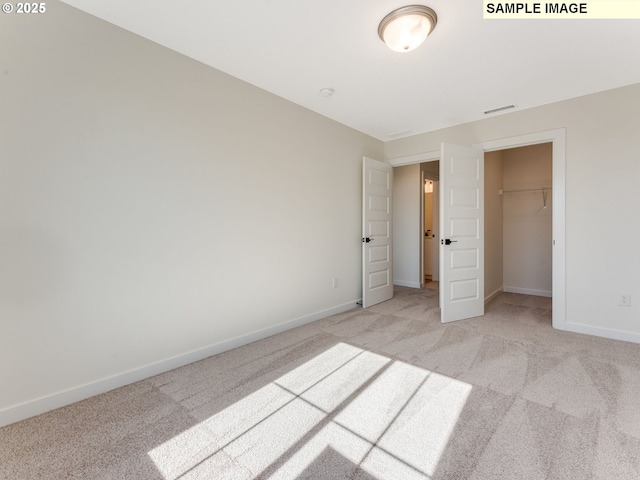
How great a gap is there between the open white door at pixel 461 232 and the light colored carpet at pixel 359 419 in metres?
0.91

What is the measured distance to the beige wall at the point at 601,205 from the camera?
290cm

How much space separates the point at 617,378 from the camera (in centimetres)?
216

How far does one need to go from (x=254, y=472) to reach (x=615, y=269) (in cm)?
387

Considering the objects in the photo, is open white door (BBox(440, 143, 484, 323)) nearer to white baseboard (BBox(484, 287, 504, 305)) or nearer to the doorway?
white baseboard (BBox(484, 287, 504, 305))

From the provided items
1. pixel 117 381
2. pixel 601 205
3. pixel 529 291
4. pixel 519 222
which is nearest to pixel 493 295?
pixel 529 291

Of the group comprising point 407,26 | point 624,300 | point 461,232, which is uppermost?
point 407,26

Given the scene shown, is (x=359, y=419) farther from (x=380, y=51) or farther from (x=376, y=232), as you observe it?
(x=376, y=232)

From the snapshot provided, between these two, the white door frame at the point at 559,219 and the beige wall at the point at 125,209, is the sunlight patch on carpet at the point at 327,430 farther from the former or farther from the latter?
the white door frame at the point at 559,219

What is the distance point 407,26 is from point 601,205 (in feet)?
9.41

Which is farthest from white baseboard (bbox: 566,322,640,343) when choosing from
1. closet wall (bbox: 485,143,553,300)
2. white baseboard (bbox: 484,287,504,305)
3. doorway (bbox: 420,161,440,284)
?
doorway (bbox: 420,161,440,284)

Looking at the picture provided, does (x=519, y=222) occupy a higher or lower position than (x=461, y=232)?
higher

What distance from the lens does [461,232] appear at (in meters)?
3.66

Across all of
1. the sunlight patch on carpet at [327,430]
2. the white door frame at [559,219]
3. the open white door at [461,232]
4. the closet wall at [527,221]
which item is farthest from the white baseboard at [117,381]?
the closet wall at [527,221]

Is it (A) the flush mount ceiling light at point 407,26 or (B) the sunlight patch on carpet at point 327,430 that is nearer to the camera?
(B) the sunlight patch on carpet at point 327,430
